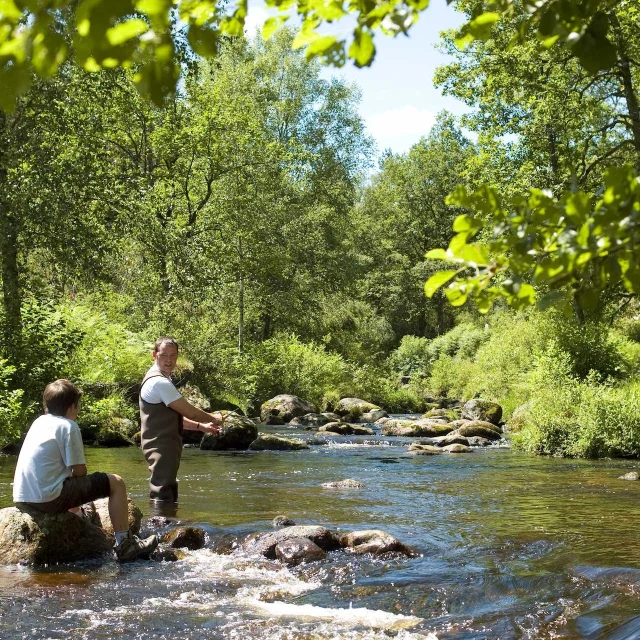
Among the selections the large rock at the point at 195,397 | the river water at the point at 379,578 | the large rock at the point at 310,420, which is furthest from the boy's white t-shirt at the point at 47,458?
the large rock at the point at 310,420

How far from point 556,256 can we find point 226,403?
Result: 23019 millimetres

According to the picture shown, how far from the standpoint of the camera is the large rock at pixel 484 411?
2370 cm

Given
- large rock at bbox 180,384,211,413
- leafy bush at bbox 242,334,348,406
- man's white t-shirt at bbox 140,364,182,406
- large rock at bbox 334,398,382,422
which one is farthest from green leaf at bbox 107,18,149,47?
leafy bush at bbox 242,334,348,406

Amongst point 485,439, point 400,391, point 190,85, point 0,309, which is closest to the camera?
point 0,309

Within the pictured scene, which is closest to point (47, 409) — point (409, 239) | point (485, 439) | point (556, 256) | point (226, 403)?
point (556, 256)

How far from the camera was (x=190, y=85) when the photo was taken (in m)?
27.4

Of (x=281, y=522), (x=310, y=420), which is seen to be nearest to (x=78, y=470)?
(x=281, y=522)

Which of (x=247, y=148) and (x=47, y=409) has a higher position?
(x=247, y=148)

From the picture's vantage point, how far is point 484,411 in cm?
2395

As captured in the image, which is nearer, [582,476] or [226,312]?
[582,476]

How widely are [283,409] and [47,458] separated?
63.4 ft

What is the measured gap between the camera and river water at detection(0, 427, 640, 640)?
5586mm

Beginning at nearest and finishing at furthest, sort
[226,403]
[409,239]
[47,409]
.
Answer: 1. [47,409]
2. [226,403]
3. [409,239]

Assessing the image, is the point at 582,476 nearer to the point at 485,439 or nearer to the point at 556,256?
the point at 485,439
